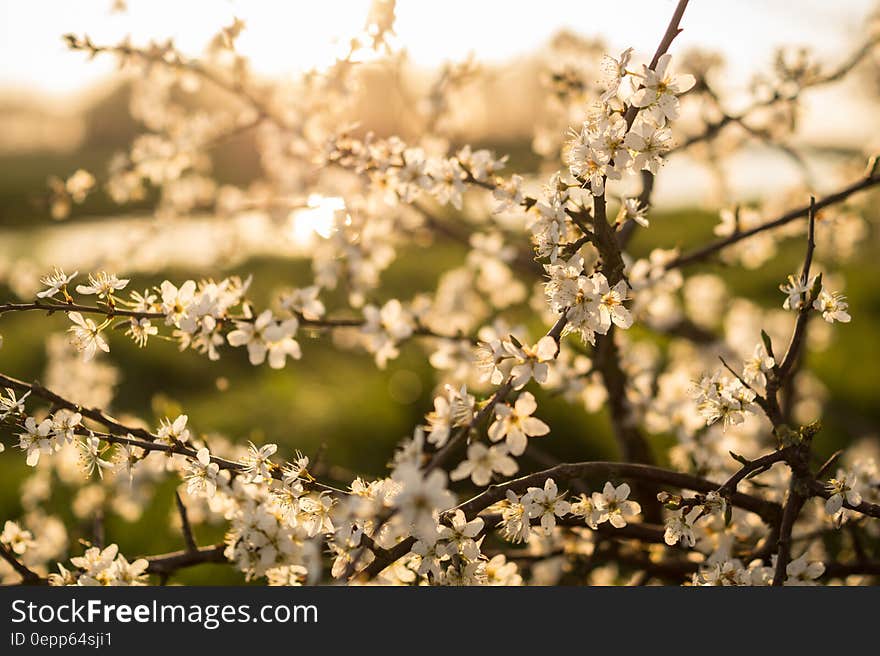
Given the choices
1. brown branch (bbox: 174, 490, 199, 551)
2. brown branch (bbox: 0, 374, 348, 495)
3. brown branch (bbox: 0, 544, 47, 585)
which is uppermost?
brown branch (bbox: 0, 374, 348, 495)

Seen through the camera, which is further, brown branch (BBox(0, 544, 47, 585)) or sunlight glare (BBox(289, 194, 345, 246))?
sunlight glare (BBox(289, 194, 345, 246))

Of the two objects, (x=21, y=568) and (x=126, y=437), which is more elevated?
(x=126, y=437)

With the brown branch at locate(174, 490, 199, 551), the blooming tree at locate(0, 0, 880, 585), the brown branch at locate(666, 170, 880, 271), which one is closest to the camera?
the blooming tree at locate(0, 0, 880, 585)

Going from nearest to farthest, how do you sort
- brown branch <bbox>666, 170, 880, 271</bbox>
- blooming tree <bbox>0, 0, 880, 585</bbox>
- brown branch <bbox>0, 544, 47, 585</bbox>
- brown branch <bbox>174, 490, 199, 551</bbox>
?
blooming tree <bbox>0, 0, 880, 585</bbox>, brown branch <bbox>0, 544, 47, 585</bbox>, brown branch <bbox>174, 490, 199, 551</bbox>, brown branch <bbox>666, 170, 880, 271</bbox>

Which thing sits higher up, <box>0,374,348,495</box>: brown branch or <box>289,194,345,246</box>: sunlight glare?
<box>289,194,345,246</box>: sunlight glare

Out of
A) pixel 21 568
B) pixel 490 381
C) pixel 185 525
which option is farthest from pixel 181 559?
pixel 490 381

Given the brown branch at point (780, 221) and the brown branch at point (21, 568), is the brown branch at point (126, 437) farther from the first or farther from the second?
the brown branch at point (780, 221)

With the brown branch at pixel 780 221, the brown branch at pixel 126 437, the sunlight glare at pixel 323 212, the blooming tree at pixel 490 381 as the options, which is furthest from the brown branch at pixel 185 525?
the brown branch at pixel 780 221

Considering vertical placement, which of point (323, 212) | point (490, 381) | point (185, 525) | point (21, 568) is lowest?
point (21, 568)

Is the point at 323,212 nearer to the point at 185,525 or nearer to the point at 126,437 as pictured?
the point at 126,437

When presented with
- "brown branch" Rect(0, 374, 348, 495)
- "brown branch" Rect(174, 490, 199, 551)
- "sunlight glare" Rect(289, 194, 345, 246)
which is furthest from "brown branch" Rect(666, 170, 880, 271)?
"brown branch" Rect(174, 490, 199, 551)

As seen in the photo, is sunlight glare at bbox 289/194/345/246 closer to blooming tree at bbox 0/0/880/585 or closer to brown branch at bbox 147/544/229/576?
blooming tree at bbox 0/0/880/585

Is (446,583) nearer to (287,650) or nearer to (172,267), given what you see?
(287,650)

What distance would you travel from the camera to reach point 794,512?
191 centimetres
